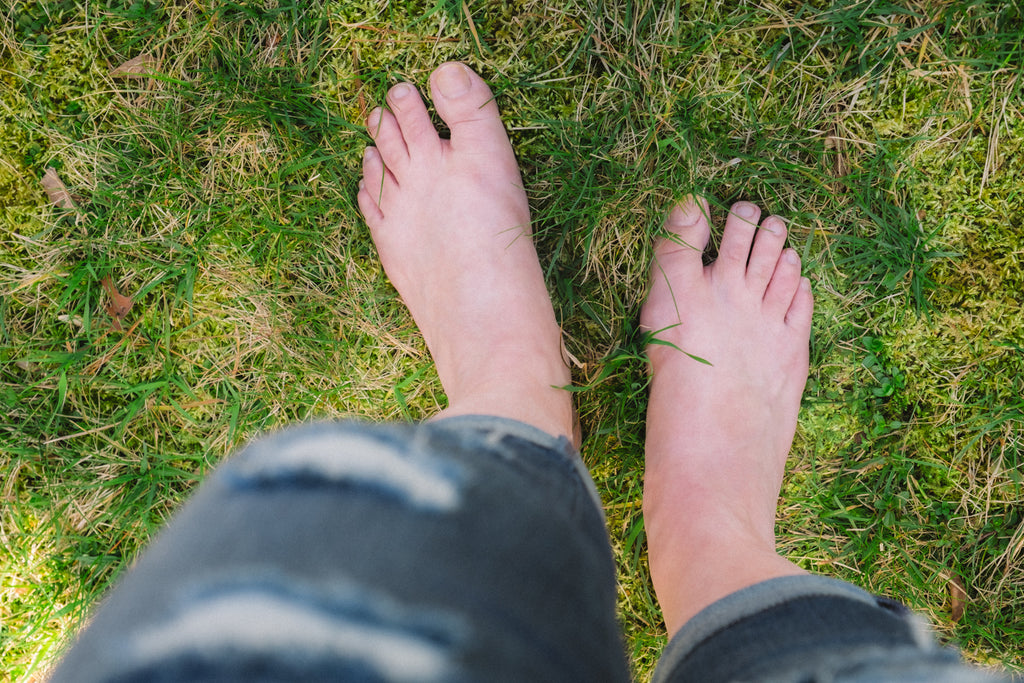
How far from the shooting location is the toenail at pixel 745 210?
5.16 feet

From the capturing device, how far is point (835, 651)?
2.85 ft

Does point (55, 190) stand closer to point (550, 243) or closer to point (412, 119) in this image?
point (412, 119)

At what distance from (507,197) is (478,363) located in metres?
0.43

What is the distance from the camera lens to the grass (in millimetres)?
1513

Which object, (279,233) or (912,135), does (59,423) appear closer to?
(279,233)

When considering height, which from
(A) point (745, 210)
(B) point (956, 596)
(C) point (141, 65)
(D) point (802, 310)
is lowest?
(B) point (956, 596)

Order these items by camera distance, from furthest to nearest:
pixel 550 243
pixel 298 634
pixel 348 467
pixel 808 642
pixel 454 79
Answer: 1. pixel 550 243
2. pixel 454 79
3. pixel 808 642
4. pixel 348 467
5. pixel 298 634

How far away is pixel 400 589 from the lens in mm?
704

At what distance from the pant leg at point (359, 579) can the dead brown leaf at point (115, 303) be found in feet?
3.45

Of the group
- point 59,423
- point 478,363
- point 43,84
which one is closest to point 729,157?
point 478,363

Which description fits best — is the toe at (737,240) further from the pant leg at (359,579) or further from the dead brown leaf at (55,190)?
the dead brown leaf at (55,190)

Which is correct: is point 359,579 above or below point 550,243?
above

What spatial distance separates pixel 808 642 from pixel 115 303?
167cm

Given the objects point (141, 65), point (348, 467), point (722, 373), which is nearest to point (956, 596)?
point (722, 373)
